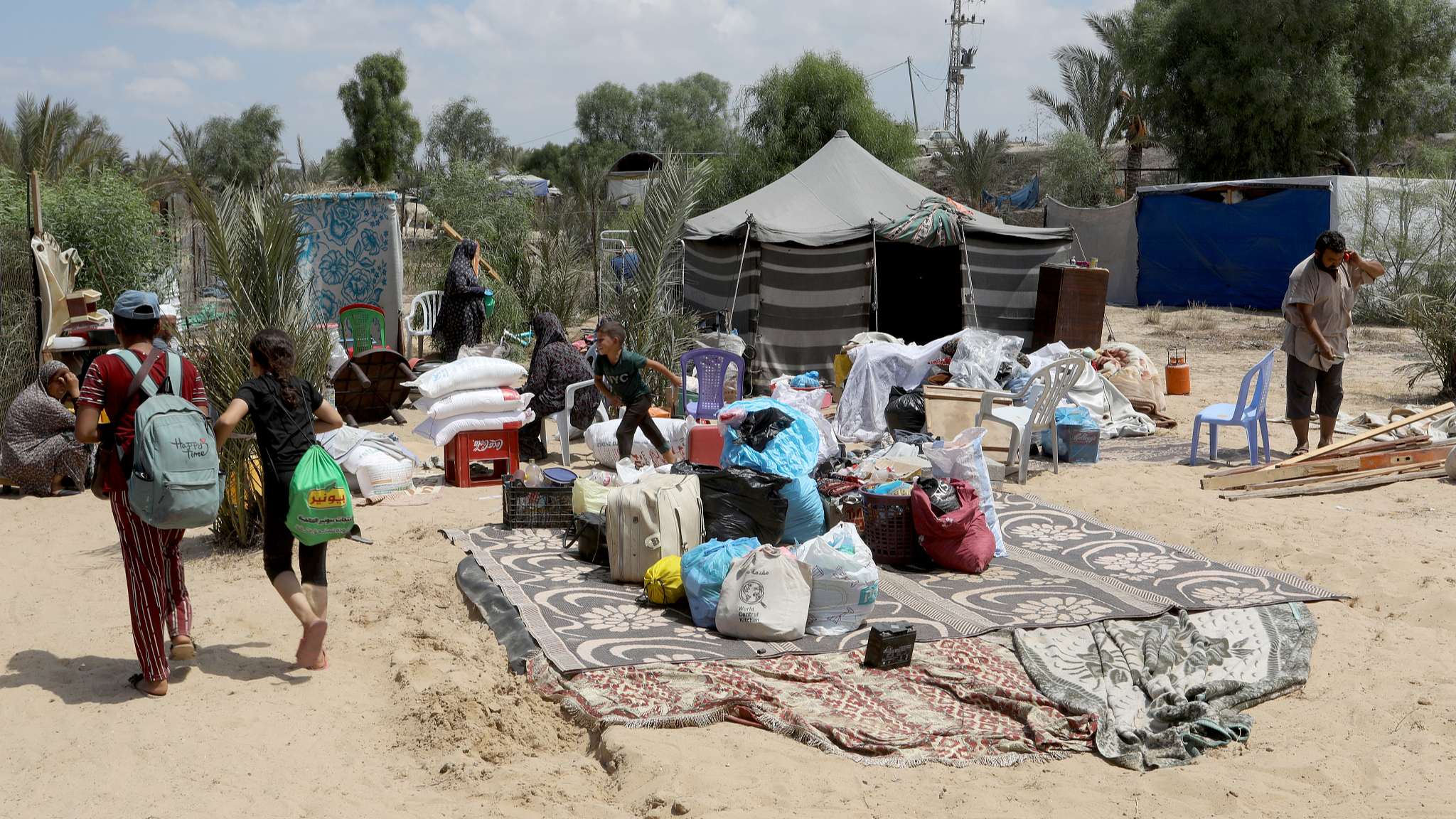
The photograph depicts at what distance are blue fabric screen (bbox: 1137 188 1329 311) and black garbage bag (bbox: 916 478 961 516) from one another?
14922mm

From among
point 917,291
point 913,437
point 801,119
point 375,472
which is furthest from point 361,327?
point 801,119

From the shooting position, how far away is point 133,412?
3.93 metres

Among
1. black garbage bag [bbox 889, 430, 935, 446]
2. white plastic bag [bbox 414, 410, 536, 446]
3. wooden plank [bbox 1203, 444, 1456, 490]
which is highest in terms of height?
white plastic bag [bbox 414, 410, 536, 446]

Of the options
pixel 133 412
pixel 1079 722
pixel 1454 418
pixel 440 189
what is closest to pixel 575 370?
pixel 133 412

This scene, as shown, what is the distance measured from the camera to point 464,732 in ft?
12.4

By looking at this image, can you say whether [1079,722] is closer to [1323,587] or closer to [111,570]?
[1323,587]

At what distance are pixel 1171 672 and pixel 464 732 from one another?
282 cm

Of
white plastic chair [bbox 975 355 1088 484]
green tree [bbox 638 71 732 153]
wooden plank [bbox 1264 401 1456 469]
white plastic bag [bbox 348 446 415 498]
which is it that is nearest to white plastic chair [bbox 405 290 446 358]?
white plastic bag [bbox 348 446 415 498]

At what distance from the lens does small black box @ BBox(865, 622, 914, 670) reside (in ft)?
13.9

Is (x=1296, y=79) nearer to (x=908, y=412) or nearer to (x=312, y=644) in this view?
(x=908, y=412)

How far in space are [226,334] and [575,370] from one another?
2765mm

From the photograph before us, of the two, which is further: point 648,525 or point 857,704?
point 648,525

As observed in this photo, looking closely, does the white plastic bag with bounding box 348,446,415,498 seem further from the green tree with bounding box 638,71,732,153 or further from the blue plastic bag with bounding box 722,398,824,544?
the green tree with bounding box 638,71,732,153

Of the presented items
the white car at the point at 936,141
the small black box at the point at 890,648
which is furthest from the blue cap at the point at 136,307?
the white car at the point at 936,141
